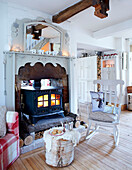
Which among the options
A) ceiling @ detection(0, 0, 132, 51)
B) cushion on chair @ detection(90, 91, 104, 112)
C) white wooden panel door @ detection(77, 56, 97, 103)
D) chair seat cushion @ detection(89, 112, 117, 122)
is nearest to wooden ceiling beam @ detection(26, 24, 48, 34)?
ceiling @ detection(0, 0, 132, 51)

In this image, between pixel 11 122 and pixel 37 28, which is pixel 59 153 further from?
pixel 37 28

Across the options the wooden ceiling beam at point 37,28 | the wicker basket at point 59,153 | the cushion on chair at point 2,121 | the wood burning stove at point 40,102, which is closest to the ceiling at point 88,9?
the wooden ceiling beam at point 37,28

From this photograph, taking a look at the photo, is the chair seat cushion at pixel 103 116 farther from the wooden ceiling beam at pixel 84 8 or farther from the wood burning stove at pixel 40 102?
the wooden ceiling beam at pixel 84 8

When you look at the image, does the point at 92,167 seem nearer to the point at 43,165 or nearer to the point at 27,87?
the point at 43,165

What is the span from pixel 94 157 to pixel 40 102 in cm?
136

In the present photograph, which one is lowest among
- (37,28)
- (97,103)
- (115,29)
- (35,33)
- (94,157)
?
(94,157)

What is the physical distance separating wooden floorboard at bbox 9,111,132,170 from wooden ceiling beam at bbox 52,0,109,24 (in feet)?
7.40

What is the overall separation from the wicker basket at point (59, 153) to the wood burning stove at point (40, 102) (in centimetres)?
87

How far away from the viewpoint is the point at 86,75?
624 cm

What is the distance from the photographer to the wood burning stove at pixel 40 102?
281 cm

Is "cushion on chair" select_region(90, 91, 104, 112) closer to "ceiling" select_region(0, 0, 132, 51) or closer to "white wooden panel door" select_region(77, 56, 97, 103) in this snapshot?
"ceiling" select_region(0, 0, 132, 51)

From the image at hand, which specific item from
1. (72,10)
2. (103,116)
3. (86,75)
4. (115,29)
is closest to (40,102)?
(103,116)

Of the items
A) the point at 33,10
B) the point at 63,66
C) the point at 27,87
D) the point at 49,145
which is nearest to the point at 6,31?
the point at 33,10

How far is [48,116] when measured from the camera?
10.2 ft
